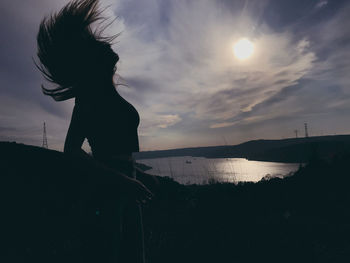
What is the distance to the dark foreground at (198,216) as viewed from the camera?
109cm

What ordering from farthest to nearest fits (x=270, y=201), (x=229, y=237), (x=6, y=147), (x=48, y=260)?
(x=270, y=201) < (x=229, y=237) < (x=48, y=260) < (x=6, y=147)

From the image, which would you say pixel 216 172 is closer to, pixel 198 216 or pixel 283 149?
pixel 198 216

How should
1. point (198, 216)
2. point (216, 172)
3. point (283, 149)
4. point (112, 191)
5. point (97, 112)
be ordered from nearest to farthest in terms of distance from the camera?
point (112, 191) < point (97, 112) < point (198, 216) < point (216, 172) < point (283, 149)

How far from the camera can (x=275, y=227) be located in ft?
11.8

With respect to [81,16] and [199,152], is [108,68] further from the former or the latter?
[199,152]

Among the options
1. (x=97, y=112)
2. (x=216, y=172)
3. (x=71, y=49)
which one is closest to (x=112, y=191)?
(x=97, y=112)

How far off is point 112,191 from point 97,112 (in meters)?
0.51

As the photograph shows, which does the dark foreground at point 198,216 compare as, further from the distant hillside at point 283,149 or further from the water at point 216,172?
the distant hillside at point 283,149

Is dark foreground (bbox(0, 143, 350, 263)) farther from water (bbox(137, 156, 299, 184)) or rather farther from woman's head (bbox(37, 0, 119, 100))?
water (bbox(137, 156, 299, 184))

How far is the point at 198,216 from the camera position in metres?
4.01

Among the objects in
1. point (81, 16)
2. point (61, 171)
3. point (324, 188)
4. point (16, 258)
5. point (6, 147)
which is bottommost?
point (324, 188)

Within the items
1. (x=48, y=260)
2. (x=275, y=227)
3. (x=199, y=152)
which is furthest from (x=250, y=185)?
(x=199, y=152)

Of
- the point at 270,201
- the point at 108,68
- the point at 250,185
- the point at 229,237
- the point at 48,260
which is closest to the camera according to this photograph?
the point at 108,68

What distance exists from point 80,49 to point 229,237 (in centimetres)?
364
